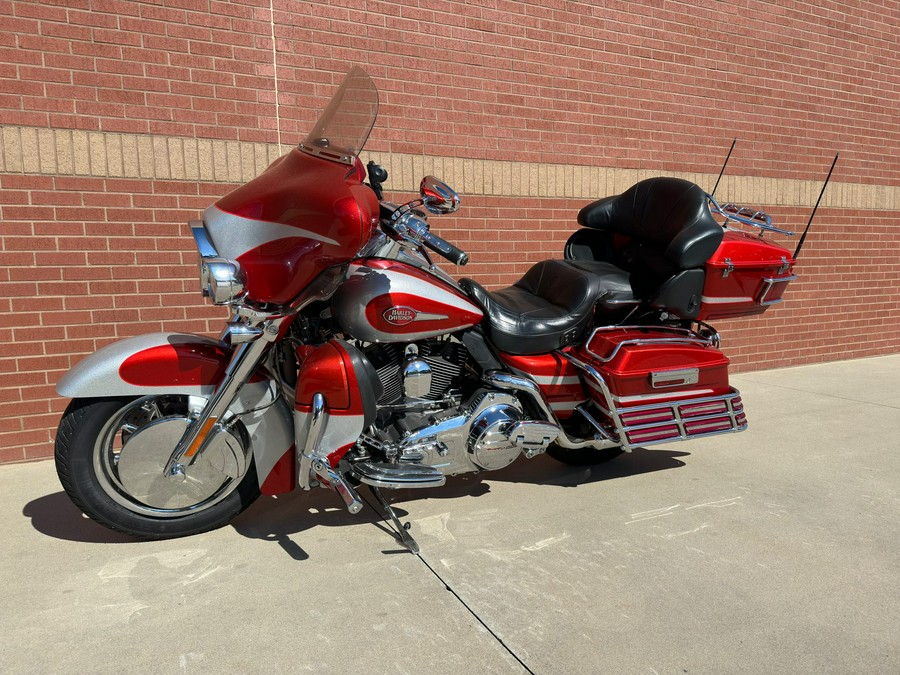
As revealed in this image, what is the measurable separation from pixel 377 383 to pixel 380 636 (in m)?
0.99

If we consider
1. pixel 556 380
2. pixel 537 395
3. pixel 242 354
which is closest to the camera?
pixel 242 354

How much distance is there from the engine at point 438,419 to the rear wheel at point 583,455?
0.75 meters

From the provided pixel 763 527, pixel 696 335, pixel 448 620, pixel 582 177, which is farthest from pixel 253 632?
pixel 582 177

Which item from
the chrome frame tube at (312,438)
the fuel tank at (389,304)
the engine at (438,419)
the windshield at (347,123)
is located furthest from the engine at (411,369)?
the windshield at (347,123)

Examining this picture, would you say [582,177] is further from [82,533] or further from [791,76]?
[82,533]

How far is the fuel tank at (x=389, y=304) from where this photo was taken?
9.30 ft

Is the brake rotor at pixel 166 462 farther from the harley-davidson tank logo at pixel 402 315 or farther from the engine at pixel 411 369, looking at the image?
the harley-davidson tank logo at pixel 402 315

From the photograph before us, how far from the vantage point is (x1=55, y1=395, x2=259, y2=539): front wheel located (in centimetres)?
272

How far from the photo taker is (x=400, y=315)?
9.40 ft

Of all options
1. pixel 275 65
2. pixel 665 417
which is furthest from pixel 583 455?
pixel 275 65

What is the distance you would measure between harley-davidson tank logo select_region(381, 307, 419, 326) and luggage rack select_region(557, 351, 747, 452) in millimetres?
920

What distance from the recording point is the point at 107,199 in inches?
158

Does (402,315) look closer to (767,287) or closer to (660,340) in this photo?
(660,340)

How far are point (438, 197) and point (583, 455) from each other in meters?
1.92
